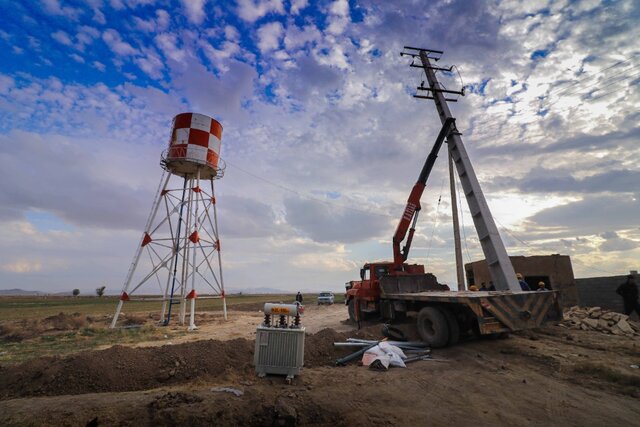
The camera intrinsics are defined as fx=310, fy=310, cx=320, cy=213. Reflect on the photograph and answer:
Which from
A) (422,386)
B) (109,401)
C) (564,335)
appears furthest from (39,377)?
(564,335)

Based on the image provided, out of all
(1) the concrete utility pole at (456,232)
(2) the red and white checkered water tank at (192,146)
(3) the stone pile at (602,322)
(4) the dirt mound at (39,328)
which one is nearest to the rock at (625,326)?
(3) the stone pile at (602,322)

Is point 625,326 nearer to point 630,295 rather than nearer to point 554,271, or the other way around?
point 630,295

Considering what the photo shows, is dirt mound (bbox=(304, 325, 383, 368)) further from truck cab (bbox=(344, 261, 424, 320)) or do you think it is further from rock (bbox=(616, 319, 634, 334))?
rock (bbox=(616, 319, 634, 334))

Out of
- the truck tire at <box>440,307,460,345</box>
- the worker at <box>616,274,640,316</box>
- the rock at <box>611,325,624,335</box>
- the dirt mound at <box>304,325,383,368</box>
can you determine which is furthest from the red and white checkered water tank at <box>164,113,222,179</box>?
the worker at <box>616,274,640,316</box>

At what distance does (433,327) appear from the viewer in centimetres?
895

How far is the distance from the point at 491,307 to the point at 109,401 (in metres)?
8.29

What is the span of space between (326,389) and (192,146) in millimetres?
14312

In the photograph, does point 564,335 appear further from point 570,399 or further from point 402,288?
point 570,399

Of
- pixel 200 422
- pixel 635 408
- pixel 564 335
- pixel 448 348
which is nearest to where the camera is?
pixel 200 422

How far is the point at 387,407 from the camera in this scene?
4879 mm

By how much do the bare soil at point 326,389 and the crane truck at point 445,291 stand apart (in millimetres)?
823

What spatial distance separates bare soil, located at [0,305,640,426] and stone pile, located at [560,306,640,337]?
247 centimetres

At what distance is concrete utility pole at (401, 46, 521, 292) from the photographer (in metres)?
11.4

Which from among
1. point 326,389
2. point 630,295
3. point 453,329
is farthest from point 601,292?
point 326,389
